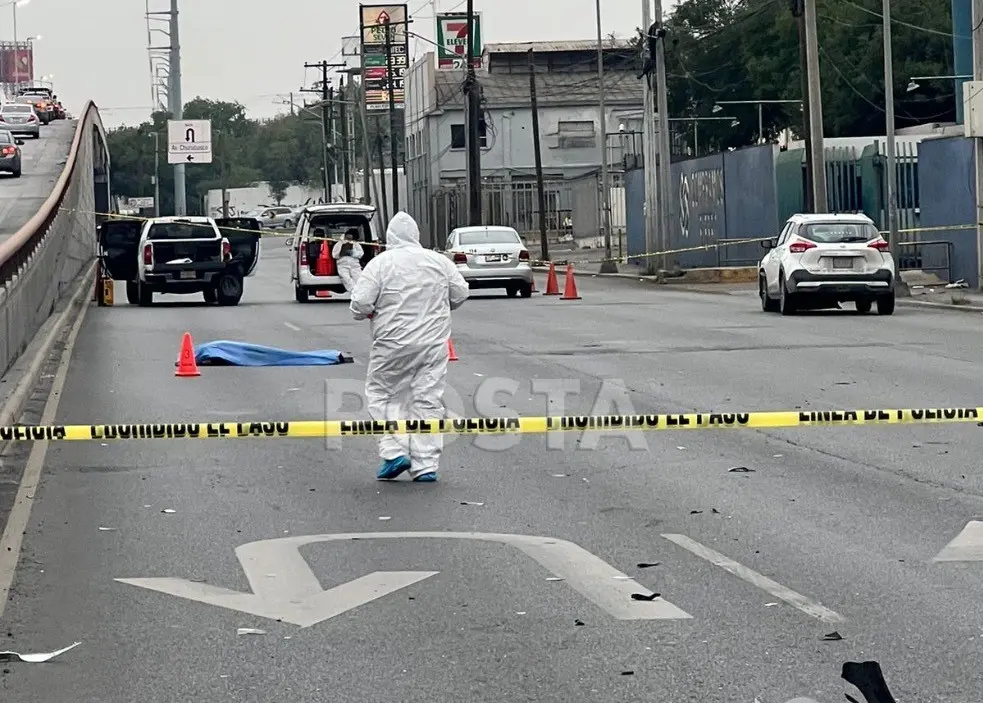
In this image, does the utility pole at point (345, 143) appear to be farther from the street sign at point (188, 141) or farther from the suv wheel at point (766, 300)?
the suv wheel at point (766, 300)

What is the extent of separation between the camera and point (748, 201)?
4862 centimetres

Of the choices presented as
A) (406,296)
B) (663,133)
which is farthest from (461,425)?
(663,133)

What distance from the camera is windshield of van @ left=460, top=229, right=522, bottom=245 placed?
1468 inches

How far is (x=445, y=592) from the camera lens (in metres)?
7.96

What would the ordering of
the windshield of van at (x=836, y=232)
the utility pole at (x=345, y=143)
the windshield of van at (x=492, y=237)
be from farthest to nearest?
the utility pole at (x=345, y=143), the windshield of van at (x=492, y=237), the windshield of van at (x=836, y=232)

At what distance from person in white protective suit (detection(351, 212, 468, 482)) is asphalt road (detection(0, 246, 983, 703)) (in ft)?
0.84

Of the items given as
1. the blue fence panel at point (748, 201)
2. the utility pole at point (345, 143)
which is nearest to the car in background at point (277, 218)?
the utility pole at point (345, 143)

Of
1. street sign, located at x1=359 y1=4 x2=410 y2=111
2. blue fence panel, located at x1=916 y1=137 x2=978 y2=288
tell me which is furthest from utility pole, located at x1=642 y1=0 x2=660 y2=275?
street sign, located at x1=359 y1=4 x2=410 y2=111

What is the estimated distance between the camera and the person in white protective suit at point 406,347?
11.5m

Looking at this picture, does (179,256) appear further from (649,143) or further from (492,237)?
(649,143)

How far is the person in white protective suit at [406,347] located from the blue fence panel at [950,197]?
2582 cm

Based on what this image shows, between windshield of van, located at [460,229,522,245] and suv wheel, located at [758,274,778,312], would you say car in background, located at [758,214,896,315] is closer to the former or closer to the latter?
suv wheel, located at [758,274,778,312]

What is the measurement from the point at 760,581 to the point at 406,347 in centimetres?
400

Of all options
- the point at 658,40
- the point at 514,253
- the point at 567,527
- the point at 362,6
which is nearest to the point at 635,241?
the point at 658,40
